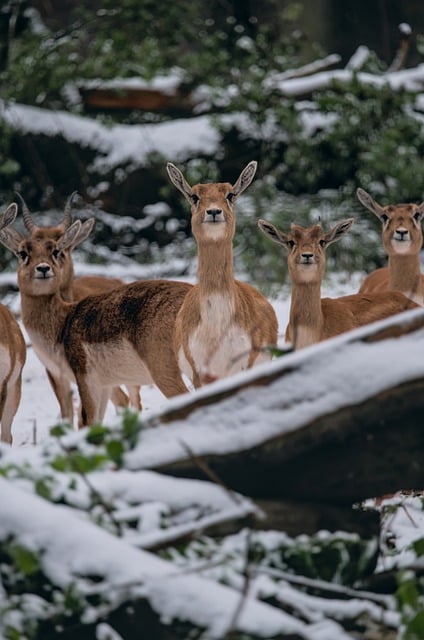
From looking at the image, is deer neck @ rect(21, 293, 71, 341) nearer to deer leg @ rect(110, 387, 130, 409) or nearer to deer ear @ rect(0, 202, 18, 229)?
deer ear @ rect(0, 202, 18, 229)

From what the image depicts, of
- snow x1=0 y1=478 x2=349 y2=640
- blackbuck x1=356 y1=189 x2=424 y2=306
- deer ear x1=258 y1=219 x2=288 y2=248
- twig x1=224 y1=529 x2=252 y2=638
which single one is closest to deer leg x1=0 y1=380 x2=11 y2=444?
deer ear x1=258 y1=219 x2=288 y2=248

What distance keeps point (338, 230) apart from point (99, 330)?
152 cm

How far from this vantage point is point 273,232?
6.97 metres

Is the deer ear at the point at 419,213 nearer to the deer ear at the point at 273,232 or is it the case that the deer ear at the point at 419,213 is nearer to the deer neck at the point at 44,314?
the deer ear at the point at 273,232

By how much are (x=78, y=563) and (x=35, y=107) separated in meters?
11.4

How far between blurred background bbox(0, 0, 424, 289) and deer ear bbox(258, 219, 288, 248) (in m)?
4.95

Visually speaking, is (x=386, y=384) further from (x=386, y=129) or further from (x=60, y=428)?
(x=386, y=129)

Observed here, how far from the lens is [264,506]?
3381 millimetres

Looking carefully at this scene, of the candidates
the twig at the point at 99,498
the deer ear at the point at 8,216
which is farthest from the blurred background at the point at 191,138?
the twig at the point at 99,498

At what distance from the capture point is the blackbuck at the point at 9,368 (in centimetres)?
655

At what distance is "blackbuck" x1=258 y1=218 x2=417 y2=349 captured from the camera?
6340 mm

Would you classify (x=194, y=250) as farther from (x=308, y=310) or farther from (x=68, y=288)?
(x=308, y=310)

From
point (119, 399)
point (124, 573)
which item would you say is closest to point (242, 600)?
point (124, 573)

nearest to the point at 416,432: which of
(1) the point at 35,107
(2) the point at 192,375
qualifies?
(2) the point at 192,375
